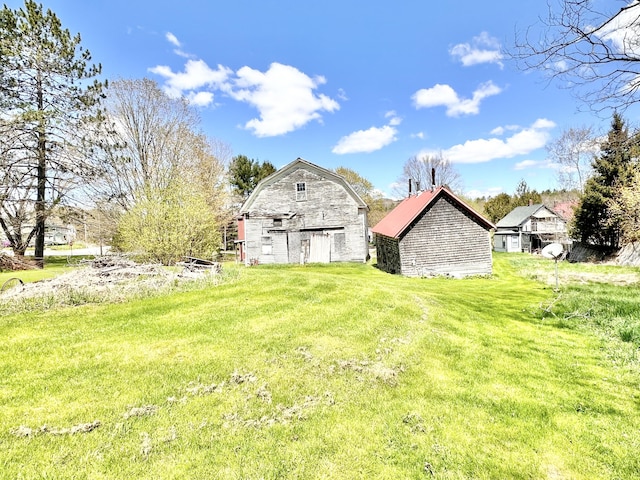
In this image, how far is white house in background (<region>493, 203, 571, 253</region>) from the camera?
44.5m

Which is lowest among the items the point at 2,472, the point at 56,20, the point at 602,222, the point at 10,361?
the point at 2,472

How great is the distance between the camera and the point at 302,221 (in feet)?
78.9

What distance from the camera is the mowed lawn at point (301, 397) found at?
3.19 meters

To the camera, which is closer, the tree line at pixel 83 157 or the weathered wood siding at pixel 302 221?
the tree line at pixel 83 157

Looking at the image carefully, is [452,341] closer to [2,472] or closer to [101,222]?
[2,472]

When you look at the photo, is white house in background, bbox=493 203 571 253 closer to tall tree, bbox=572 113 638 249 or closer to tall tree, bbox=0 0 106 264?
tall tree, bbox=572 113 638 249

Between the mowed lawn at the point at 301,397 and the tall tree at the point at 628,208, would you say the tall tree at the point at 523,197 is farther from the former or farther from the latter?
the mowed lawn at the point at 301,397

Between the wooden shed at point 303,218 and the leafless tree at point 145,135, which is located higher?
the leafless tree at point 145,135

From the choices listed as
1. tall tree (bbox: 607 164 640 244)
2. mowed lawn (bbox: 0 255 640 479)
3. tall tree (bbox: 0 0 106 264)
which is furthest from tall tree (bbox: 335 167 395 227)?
mowed lawn (bbox: 0 255 640 479)

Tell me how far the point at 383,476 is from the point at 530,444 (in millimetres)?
1907

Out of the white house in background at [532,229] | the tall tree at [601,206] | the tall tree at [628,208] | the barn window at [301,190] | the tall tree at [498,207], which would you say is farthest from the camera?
the tall tree at [498,207]

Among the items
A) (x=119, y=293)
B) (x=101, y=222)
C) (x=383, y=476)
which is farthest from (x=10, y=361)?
(x=101, y=222)

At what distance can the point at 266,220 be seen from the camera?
960 inches

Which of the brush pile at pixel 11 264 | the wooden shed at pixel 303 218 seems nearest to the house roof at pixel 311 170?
the wooden shed at pixel 303 218
